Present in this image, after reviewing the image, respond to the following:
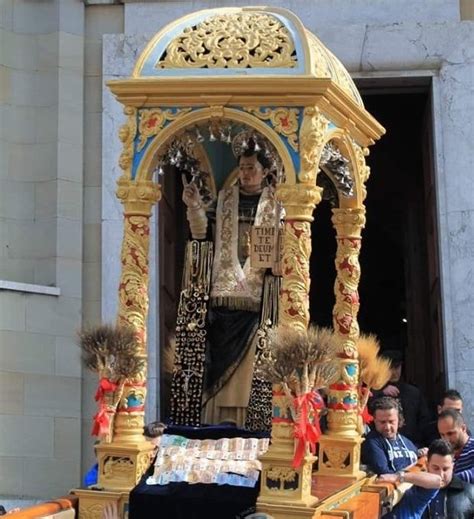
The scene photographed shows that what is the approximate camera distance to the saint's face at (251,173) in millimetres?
7055

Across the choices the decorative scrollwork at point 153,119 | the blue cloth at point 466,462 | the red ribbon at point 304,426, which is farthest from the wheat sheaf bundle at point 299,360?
the blue cloth at point 466,462

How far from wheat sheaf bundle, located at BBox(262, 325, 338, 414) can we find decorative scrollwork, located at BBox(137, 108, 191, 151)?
54.3 inches

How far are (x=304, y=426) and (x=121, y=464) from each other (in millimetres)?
1065

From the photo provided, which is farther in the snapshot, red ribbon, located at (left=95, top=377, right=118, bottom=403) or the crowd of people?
the crowd of people

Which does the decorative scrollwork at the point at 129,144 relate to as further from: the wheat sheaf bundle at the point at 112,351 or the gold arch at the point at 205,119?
the wheat sheaf bundle at the point at 112,351

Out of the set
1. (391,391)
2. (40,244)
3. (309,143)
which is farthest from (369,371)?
(40,244)

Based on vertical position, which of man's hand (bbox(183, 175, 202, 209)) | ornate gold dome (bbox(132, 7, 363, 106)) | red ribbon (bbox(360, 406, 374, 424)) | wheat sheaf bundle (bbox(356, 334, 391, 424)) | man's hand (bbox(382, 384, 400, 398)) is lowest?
red ribbon (bbox(360, 406, 374, 424))

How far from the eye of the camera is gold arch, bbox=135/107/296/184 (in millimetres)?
5832

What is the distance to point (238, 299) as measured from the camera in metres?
6.87

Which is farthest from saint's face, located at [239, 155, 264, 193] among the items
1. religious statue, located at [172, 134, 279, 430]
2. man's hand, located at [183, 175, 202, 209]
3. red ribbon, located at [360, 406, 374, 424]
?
red ribbon, located at [360, 406, 374, 424]

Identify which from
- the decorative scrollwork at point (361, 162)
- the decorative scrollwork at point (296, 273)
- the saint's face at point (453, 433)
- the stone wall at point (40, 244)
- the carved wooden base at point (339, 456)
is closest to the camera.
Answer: the decorative scrollwork at point (296, 273)

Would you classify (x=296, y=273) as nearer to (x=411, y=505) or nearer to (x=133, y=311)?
(x=133, y=311)

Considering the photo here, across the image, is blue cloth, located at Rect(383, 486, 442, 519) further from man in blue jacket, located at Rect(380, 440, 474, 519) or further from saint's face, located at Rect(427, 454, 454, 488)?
saint's face, located at Rect(427, 454, 454, 488)

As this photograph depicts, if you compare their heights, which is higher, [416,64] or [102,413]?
[416,64]
